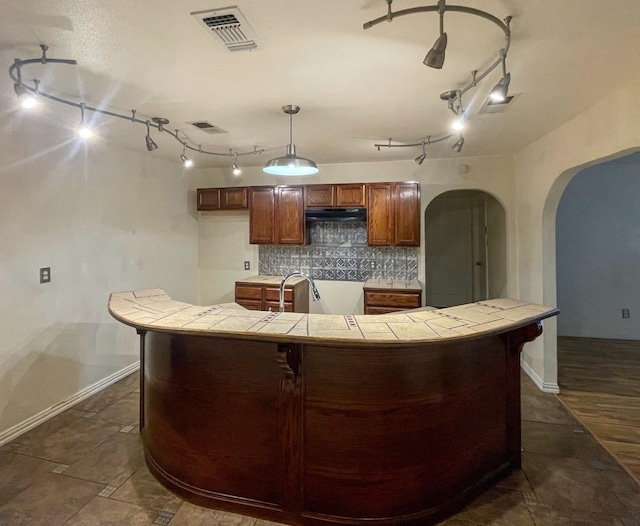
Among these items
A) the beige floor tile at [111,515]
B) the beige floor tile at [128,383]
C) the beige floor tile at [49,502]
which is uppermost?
the beige floor tile at [128,383]

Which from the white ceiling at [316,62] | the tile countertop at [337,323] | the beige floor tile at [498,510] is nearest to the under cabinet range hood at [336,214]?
the white ceiling at [316,62]

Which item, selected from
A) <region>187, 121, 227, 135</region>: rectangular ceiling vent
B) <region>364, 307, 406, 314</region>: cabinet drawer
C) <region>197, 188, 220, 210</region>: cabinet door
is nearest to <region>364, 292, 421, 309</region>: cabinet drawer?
<region>364, 307, 406, 314</region>: cabinet drawer

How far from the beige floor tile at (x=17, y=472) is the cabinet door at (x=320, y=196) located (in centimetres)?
347

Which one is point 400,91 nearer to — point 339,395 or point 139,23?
point 139,23

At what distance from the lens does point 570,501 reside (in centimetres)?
201

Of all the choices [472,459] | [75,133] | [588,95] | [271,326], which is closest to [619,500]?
[472,459]

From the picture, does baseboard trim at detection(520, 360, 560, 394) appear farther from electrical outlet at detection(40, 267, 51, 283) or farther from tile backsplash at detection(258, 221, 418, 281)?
electrical outlet at detection(40, 267, 51, 283)

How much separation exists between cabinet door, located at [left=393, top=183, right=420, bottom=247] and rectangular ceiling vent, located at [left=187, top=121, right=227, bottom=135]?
2.18 m

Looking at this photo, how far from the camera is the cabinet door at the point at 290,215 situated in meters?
4.58

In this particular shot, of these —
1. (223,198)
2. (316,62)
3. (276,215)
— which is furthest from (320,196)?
(316,62)

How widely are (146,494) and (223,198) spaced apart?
362 centimetres

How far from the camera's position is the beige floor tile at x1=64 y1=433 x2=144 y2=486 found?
224cm

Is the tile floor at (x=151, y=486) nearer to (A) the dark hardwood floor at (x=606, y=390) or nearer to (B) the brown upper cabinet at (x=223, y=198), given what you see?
(A) the dark hardwood floor at (x=606, y=390)

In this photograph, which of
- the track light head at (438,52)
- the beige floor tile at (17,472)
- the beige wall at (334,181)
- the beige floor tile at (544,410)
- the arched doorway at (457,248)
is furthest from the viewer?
the arched doorway at (457,248)
